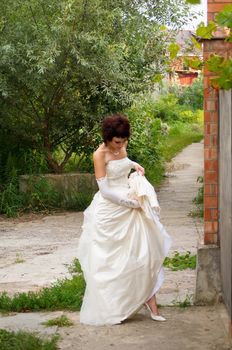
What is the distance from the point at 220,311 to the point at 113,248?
1121 millimetres

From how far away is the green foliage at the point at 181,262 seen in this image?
8.55 meters

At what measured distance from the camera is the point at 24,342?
221 inches

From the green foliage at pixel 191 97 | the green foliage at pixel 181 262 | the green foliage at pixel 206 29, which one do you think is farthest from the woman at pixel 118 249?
the green foliage at pixel 191 97

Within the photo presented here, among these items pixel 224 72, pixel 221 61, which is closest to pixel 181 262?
pixel 221 61

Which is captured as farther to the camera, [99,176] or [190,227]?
[190,227]

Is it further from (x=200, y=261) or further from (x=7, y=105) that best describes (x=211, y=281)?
(x=7, y=105)

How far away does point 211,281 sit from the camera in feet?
22.5

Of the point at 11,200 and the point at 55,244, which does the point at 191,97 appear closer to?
the point at 11,200

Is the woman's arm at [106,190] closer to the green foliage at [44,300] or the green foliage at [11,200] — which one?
the green foliage at [44,300]

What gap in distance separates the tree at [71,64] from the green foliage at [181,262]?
5080 millimetres

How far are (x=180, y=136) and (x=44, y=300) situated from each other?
26061 mm

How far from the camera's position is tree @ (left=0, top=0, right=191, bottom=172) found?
43.2 ft

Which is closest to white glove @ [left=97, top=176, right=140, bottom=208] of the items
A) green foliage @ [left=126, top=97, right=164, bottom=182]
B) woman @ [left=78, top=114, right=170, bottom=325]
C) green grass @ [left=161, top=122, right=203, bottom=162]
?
woman @ [left=78, top=114, right=170, bottom=325]

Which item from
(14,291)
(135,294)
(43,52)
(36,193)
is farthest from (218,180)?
(36,193)
